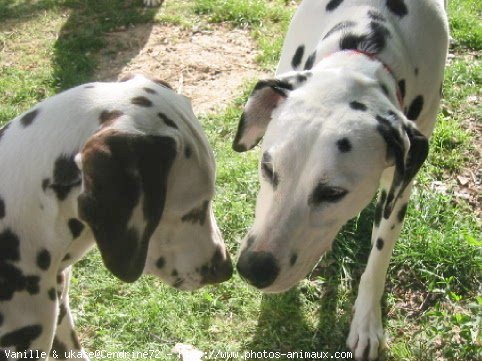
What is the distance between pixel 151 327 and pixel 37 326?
1.58m

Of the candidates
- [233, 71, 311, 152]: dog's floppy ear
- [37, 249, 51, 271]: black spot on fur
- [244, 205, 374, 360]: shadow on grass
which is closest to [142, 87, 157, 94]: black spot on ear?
[233, 71, 311, 152]: dog's floppy ear

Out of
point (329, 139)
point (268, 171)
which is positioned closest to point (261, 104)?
point (268, 171)

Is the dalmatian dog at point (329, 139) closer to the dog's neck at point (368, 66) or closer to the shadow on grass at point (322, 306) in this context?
the dog's neck at point (368, 66)

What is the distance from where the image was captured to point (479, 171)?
5148 mm

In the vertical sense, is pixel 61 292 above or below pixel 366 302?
above

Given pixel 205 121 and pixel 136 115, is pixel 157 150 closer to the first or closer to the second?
pixel 136 115

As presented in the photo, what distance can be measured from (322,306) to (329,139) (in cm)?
180

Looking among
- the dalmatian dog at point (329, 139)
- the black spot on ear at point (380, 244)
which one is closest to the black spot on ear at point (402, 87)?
the dalmatian dog at point (329, 139)

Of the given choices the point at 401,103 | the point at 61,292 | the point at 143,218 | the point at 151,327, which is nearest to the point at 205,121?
the point at 151,327

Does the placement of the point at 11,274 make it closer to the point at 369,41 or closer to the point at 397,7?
the point at 369,41

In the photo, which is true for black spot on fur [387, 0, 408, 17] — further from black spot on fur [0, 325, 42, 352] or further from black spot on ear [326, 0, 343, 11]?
black spot on fur [0, 325, 42, 352]

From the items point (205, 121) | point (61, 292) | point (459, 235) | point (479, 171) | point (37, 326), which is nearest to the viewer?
point (37, 326)

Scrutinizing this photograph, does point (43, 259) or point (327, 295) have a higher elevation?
point (43, 259)

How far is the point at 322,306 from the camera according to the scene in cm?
425
